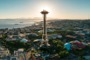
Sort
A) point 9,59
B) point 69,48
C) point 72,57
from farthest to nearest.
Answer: point 69,48 → point 72,57 → point 9,59

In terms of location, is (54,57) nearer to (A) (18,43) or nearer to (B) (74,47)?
(B) (74,47)

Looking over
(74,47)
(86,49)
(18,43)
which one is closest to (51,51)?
(74,47)

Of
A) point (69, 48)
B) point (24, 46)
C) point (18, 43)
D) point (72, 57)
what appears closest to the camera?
point (72, 57)

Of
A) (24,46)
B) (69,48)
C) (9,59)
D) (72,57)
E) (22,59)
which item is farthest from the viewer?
(24,46)

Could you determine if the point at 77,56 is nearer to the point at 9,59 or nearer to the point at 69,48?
the point at 69,48

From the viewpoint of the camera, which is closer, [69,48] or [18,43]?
[69,48]

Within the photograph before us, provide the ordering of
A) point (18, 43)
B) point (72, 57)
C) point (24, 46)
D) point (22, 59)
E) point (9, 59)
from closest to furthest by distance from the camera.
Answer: point (22, 59), point (9, 59), point (72, 57), point (24, 46), point (18, 43)

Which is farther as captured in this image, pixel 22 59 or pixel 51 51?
pixel 51 51

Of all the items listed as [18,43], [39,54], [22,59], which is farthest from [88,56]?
[18,43]
